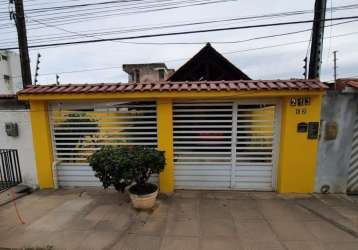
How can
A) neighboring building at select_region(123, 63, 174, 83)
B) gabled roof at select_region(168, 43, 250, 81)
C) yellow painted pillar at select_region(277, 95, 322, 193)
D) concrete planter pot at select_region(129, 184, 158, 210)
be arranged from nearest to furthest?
concrete planter pot at select_region(129, 184, 158, 210) < yellow painted pillar at select_region(277, 95, 322, 193) < gabled roof at select_region(168, 43, 250, 81) < neighboring building at select_region(123, 63, 174, 83)

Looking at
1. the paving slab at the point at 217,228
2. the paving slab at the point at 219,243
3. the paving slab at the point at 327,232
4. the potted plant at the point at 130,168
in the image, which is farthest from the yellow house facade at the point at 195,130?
the paving slab at the point at 219,243

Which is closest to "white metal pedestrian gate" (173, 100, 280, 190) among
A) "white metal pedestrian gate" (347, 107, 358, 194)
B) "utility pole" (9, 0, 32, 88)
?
"white metal pedestrian gate" (347, 107, 358, 194)

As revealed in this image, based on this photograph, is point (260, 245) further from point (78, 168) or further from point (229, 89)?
point (78, 168)

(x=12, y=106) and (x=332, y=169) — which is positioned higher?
(x=12, y=106)

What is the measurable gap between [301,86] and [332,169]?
95.1 inches

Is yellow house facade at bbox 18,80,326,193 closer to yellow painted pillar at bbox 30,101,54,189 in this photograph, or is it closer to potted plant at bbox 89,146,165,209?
yellow painted pillar at bbox 30,101,54,189

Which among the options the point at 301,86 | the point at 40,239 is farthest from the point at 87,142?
the point at 301,86

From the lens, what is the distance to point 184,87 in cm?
499

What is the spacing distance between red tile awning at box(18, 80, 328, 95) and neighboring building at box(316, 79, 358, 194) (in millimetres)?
786

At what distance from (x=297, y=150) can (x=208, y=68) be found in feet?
20.0

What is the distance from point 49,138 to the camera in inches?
226

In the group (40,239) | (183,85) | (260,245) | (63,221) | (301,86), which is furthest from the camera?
(183,85)

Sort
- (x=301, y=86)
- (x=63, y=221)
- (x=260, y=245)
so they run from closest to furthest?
(x=260, y=245) → (x=63, y=221) → (x=301, y=86)

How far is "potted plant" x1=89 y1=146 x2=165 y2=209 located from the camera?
14.0 feet
